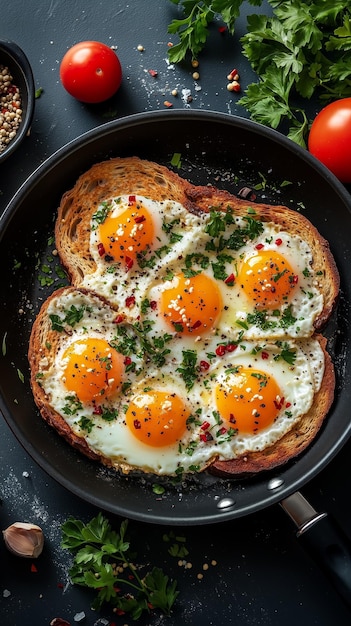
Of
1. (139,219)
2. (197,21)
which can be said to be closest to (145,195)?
(139,219)

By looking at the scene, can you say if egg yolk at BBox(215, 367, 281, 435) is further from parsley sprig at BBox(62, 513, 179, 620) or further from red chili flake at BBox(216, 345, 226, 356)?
parsley sprig at BBox(62, 513, 179, 620)

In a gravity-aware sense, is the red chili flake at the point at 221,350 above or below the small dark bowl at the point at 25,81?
below

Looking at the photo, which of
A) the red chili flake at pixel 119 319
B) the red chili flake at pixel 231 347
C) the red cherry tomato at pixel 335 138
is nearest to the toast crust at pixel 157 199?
the red chili flake at pixel 119 319

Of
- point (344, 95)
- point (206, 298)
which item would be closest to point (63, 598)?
point (206, 298)

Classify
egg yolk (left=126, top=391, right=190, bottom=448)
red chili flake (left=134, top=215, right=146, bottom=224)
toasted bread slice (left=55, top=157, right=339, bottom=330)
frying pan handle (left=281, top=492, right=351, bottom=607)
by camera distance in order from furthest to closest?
toasted bread slice (left=55, top=157, right=339, bottom=330)
red chili flake (left=134, top=215, right=146, bottom=224)
egg yolk (left=126, top=391, right=190, bottom=448)
frying pan handle (left=281, top=492, right=351, bottom=607)

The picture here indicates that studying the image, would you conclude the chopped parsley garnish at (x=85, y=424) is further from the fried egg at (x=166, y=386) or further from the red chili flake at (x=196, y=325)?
the red chili flake at (x=196, y=325)

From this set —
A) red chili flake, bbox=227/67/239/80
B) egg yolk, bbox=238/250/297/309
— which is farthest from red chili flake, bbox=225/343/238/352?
red chili flake, bbox=227/67/239/80

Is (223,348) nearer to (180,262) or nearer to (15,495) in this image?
(180,262)
